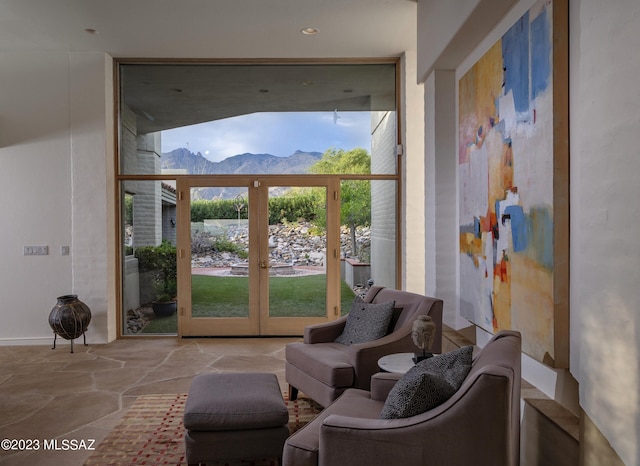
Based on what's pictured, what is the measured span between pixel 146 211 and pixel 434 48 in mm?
4039

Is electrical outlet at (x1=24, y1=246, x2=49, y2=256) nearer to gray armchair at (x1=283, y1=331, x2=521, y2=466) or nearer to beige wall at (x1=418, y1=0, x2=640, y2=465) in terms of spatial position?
gray armchair at (x1=283, y1=331, x2=521, y2=466)

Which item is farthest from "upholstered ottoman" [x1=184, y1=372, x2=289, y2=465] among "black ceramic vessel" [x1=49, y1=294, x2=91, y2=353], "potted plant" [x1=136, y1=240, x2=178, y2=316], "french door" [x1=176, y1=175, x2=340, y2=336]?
"potted plant" [x1=136, y1=240, x2=178, y2=316]

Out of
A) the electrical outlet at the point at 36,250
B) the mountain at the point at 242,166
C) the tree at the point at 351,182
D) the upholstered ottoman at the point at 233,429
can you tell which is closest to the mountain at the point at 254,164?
the mountain at the point at 242,166

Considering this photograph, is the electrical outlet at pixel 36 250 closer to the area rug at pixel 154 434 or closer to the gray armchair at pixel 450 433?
the area rug at pixel 154 434

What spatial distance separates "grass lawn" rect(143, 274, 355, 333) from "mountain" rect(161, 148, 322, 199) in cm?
108

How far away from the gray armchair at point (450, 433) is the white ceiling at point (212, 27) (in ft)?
12.9

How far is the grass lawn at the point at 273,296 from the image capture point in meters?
6.60

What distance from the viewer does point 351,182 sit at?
663 cm

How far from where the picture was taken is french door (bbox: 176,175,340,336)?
658 centimetres

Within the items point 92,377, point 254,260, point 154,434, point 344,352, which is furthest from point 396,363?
point 254,260

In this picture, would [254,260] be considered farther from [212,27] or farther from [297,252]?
[212,27]

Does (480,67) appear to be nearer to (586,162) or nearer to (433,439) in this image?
(586,162)

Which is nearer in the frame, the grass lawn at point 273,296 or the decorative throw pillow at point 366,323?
the decorative throw pillow at point 366,323

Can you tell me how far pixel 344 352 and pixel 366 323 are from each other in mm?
323
